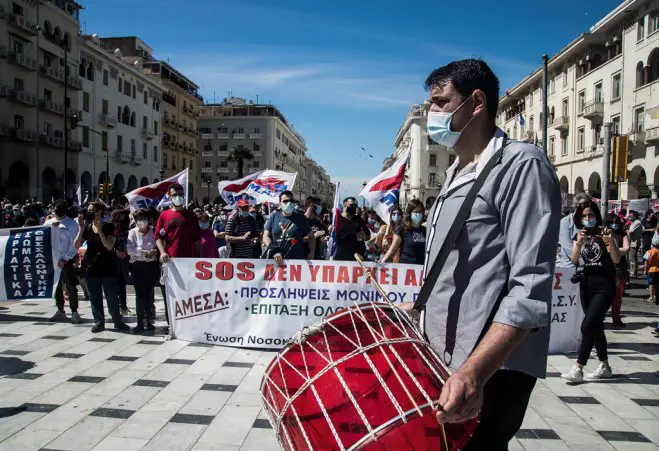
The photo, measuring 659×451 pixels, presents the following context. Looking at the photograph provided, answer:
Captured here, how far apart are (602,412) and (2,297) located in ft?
27.8

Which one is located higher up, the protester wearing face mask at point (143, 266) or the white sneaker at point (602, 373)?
the protester wearing face mask at point (143, 266)

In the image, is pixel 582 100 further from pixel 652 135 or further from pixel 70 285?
pixel 70 285

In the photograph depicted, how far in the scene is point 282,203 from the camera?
369 inches

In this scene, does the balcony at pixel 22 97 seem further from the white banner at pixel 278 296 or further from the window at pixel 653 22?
the window at pixel 653 22

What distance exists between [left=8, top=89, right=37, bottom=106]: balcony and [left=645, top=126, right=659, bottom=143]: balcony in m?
38.9

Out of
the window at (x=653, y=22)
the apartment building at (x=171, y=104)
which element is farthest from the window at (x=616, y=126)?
the apartment building at (x=171, y=104)

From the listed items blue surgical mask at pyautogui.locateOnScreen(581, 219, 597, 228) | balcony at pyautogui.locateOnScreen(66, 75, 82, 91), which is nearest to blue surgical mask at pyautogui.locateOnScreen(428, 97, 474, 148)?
blue surgical mask at pyautogui.locateOnScreen(581, 219, 597, 228)

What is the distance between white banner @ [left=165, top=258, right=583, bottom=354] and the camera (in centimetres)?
759

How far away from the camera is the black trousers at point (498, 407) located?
6.42 ft

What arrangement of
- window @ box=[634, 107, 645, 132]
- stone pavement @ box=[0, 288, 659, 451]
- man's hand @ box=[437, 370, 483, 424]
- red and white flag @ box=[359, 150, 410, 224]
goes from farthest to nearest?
window @ box=[634, 107, 645, 132], red and white flag @ box=[359, 150, 410, 224], stone pavement @ box=[0, 288, 659, 451], man's hand @ box=[437, 370, 483, 424]

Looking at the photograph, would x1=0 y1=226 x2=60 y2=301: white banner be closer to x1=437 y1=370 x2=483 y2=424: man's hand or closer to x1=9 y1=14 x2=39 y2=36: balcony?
x1=437 y1=370 x2=483 y2=424: man's hand

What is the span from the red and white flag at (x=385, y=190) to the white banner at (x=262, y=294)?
3.41 meters

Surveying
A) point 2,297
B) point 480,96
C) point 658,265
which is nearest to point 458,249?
point 480,96

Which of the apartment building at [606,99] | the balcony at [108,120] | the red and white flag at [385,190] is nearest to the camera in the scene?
the red and white flag at [385,190]
